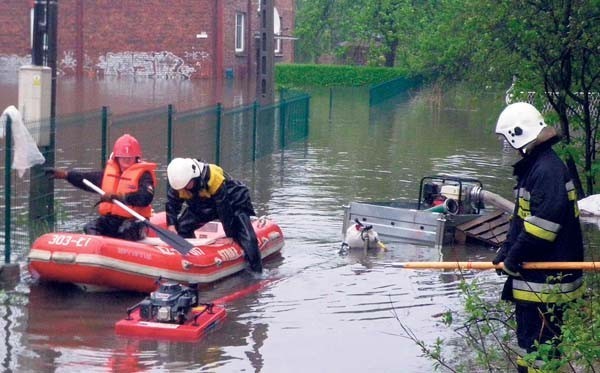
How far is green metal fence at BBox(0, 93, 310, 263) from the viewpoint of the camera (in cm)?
1214

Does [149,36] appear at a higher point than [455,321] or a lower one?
higher

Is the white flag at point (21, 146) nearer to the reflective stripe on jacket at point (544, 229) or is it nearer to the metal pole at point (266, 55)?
the reflective stripe on jacket at point (544, 229)

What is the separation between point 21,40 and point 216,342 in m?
44.5

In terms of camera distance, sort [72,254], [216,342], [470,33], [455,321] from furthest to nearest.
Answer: [470,33], [72,254], [455,321], [216,342]

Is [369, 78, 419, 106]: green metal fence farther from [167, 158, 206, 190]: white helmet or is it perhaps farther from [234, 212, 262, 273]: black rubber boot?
[167, 158, 206, 190]: white helmet

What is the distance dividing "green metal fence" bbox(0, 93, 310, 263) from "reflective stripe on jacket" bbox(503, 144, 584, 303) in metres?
5.55

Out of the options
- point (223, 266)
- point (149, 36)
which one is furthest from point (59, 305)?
point (149, 36)

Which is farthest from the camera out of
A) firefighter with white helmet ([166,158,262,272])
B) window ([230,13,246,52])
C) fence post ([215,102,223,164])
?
window ([230,13,246,52])

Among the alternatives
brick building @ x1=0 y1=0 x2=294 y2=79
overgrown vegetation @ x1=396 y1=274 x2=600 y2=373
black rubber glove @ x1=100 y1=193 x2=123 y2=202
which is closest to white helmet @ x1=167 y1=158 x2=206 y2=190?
black rubber glove @ x1=100 y1=193 x2=123 y2=202

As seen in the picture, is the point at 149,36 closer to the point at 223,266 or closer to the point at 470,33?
the point at 470,33

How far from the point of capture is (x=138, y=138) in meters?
19.5

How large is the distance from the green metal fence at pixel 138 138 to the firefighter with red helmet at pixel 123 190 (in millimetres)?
886

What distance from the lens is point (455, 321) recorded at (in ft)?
31.8

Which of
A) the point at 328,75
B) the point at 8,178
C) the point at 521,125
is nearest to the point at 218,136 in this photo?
the point at 8,178
